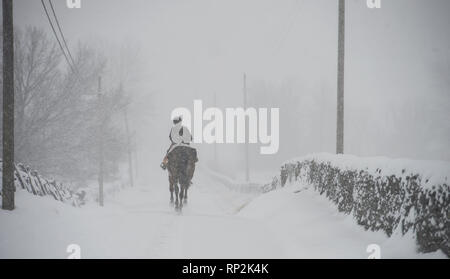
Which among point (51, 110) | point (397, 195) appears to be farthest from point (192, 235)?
point (51, 110)

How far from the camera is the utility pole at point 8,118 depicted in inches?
289

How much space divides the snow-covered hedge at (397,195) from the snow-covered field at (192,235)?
192mm

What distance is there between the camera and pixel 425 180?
456cm

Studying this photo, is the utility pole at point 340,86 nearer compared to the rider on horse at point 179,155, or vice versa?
the rider on horse at point 179,155

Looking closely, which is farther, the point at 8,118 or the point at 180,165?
the point at 180,165

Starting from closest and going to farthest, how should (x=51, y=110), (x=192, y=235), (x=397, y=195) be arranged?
(x=397, y=195) < (x=192, y=235) < (x=51, y=110)

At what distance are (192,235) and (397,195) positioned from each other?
378 cm

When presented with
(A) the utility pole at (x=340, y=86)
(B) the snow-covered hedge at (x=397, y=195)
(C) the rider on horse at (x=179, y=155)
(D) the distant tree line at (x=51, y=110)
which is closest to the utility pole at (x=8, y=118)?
(C) the rider on horse at (x=179, y=155)

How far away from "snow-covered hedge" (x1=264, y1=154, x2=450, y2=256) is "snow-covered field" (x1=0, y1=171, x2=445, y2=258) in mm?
192

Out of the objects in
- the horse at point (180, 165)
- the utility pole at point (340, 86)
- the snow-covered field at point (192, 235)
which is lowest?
the snow-covered field at point (192, 235)

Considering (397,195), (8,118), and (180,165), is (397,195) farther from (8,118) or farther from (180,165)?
(8,118)

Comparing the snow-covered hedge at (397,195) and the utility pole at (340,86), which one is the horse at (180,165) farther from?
the utility pole at (340,86)

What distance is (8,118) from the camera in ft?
25.0

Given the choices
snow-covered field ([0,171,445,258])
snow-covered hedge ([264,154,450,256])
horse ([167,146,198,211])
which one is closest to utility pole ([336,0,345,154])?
snow-covered field ([0,171,445,258])
